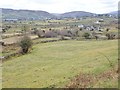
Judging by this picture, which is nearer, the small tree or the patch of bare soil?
the patch of bare soil

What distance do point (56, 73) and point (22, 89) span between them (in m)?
7.09

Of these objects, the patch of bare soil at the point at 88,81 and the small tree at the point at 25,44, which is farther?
the small tree at the point at 25,44

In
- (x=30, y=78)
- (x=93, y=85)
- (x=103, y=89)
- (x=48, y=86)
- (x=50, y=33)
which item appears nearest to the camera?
(x=103, y=89)

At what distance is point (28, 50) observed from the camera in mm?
57750

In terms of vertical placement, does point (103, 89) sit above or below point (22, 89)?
above

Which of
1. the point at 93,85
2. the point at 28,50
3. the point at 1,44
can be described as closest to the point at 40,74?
the point at 93,85

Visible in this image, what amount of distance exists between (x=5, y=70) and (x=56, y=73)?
10.5 meters

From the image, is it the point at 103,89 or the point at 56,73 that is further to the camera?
the point at 56,73

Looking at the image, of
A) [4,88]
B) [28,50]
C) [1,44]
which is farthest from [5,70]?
[1,44]

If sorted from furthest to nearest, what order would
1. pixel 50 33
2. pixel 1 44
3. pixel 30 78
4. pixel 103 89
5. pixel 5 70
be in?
pixel 50 33, pixel 1 44, pixel 5 70, pixel 30 78, pixel 103 89

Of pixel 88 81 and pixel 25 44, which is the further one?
pixel 25 44

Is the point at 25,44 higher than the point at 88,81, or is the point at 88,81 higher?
the point at 88,81

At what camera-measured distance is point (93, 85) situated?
18.0 m

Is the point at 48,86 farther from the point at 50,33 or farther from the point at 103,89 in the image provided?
the point at 50,33
